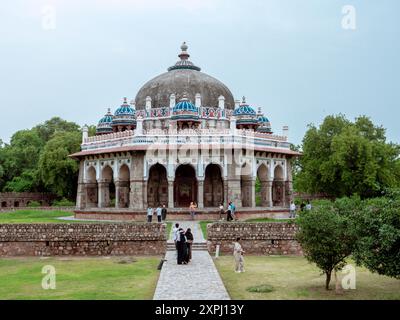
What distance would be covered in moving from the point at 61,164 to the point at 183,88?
1618 cm

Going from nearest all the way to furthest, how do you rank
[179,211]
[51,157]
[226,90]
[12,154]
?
[179,211] → [226,90] → [51,157] → [12,154]

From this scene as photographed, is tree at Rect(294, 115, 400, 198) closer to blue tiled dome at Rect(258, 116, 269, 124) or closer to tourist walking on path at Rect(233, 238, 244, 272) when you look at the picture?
blue tiled dome at Rect(258, 116, 269, 124)

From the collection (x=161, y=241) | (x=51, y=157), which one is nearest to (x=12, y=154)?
(x=51, y=157)

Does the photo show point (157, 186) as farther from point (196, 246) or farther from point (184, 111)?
point (196, 246)

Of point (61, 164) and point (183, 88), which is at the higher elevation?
point (183, 88)

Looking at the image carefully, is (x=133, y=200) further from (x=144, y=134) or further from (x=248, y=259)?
(x=248, y=259)

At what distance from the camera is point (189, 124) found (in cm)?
3062

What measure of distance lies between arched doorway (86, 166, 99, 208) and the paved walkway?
18006 millimetres

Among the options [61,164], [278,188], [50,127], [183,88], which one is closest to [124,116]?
[183,88]

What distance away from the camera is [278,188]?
3469 centimetres

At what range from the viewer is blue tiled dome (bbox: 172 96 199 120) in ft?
100

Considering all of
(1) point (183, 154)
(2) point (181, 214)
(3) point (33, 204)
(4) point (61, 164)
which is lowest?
(2) point (181, 214)
